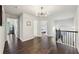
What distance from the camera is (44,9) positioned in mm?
1913

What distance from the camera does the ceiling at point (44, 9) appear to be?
6.16 ft

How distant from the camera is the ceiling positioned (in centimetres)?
188

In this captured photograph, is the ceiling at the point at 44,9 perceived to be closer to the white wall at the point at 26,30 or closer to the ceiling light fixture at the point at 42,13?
the ceiling light fixture at the point at 42,13

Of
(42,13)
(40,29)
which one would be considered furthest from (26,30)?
(42,13)

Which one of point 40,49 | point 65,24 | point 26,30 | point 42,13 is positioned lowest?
point 40,49

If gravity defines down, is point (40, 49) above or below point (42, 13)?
below

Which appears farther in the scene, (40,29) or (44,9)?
(40,29)

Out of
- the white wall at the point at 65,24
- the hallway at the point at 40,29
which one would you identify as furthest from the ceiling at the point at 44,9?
the white wall at the point at 65,24

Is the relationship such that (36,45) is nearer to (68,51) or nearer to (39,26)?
(39,26)

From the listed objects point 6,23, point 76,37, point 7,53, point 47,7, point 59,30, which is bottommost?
point 7,53

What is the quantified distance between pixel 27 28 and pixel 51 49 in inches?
24.0

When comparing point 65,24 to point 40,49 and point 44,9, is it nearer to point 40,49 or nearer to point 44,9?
point 44,9

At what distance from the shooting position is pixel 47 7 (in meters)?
1.89
